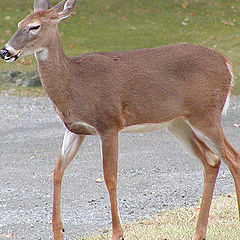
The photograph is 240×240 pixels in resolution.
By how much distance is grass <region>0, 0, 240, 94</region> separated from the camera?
61.7 ft

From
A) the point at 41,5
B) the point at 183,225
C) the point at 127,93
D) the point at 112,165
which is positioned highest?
the point at 41,5

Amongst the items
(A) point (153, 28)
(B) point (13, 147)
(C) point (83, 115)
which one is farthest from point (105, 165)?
(A) point (153, 28)

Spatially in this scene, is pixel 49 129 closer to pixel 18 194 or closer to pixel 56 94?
pixel 18 194

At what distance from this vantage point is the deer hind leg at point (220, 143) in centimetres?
531

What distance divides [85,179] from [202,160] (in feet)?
9.00

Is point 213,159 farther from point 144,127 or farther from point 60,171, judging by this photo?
point 60,171

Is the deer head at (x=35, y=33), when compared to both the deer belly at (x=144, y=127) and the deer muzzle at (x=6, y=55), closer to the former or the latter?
the deer muzzle at (x=6, y=55)

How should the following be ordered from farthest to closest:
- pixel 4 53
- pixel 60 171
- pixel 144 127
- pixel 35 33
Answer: pixel 60 171
pixel 144 127
pixel 35 33
pixel 4 53

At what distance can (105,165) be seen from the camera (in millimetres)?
5098

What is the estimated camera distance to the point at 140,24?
835 inches

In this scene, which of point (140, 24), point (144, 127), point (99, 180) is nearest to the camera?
point (144, 127)

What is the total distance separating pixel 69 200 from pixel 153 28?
46.2 feet

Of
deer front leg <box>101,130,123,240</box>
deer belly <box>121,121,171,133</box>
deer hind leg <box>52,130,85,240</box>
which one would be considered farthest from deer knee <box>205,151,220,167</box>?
A: deer hind leg <box>52,130,85,240</box>

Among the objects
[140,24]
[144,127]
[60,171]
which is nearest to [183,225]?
[144,127]
